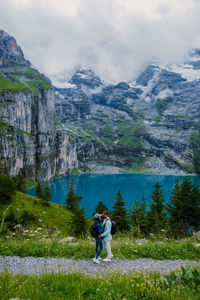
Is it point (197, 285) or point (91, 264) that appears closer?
point (197, 285)

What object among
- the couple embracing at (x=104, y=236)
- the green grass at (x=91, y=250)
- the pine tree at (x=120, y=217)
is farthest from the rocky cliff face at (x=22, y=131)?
the couple embracing at (x=104, y=236)

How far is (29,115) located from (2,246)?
621ft

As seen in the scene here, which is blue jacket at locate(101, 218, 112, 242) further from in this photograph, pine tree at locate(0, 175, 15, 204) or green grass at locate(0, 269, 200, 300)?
pine tree at locate(0, 175, 15, 204)

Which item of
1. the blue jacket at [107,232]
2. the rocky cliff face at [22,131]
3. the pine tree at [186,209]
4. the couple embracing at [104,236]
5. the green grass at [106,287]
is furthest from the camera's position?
the rocky cliff face at [22,131]

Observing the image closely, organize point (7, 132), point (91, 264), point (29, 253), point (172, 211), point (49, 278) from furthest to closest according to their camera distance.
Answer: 1. point (7, 132)
2. point (172, 211)
3. point (29, 253)
4. point (91, 264)
5. point (49, 278)

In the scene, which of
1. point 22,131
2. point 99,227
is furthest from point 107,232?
point 22,131

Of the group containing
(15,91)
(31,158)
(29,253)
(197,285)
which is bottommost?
(31,158)

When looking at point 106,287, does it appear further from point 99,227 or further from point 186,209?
point 186,209

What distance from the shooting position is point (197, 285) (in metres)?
3.52

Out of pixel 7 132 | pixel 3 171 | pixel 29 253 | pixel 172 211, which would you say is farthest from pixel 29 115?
pixel 29 253

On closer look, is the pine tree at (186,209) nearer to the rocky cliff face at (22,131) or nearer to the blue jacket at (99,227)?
the blue jacket at (99,227)

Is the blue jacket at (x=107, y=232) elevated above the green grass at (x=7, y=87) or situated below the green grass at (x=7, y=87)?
below

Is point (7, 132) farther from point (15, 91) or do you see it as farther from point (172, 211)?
point (172, 211)

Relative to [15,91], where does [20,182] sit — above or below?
below
